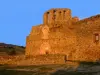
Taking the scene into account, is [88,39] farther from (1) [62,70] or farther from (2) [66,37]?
(1) [62,70]

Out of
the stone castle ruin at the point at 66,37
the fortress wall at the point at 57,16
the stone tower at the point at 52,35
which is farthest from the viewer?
the fortress wall at the point at 57,16

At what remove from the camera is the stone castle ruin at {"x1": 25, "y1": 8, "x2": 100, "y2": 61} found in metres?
34.3

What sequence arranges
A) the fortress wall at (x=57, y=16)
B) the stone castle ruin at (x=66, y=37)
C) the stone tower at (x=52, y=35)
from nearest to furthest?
the stone castle ruin at (x=66, y=37) → the stone tower at (x=52, y=35) → the fortress wall at (x=57, y=16)

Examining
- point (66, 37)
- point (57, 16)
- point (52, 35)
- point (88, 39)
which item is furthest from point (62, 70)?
point (57, 16)

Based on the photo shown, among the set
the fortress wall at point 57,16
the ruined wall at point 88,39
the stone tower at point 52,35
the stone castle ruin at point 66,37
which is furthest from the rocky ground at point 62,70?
the fortress wall at point 57,16

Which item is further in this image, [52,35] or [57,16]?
[57,16]

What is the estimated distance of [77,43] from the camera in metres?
35.5

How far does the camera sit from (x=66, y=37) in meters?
36.6

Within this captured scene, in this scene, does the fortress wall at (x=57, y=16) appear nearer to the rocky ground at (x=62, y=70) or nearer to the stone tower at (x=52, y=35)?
the stone tower at (x=52, y=35)

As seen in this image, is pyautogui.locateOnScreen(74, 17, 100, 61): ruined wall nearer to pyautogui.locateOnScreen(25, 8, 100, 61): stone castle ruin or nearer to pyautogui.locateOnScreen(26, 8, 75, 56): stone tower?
pyautogui.locateOnScreen(25, 8, 100, 61): stone castle ruin

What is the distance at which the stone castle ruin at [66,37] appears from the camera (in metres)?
34.3

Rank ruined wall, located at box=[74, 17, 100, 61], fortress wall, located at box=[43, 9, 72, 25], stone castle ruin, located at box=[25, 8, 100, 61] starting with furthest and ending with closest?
fortress wall, located at box=[43, 9, 72, 25]
stone castle ruin, located at box=[25, 8, 100, 61]
ruined wall, located at box=[74, 17, 100, 61]

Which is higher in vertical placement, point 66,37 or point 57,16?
point 57,16

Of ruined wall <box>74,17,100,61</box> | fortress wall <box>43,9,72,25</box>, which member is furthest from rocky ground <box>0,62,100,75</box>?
fortress wall <box>43,9,72,25</box>
